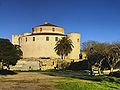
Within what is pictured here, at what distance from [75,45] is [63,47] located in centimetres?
690

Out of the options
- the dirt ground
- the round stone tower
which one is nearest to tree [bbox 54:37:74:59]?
the round stone tower

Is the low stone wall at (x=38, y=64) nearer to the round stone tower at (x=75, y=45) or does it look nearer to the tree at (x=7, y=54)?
the round stone tower at (x=75, y=45)

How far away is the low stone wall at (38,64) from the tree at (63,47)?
854cm

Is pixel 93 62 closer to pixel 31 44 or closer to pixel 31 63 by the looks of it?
pixel 31 63

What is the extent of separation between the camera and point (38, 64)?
243ft

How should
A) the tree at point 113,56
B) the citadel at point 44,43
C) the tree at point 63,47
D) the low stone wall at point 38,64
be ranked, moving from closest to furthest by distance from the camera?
the tree at point 113,56 < the low stone wall at point 38,64 < the tree at point 63,47 < the citadel at point 44,43

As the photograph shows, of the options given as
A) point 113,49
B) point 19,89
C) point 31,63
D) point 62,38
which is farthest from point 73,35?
point 19,89

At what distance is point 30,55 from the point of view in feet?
302

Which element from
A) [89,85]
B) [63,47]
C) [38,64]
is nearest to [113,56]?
[89,85]

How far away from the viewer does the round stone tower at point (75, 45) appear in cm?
9144

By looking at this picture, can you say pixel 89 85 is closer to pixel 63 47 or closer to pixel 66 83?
pixel 66 83

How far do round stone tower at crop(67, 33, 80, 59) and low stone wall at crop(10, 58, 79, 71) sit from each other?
1196 cm

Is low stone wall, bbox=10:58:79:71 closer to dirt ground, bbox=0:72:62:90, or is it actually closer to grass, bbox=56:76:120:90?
dirt ground, bbox=0:72:62:90

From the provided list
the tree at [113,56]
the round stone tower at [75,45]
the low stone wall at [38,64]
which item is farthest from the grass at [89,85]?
the round stone tower at [75,45]
